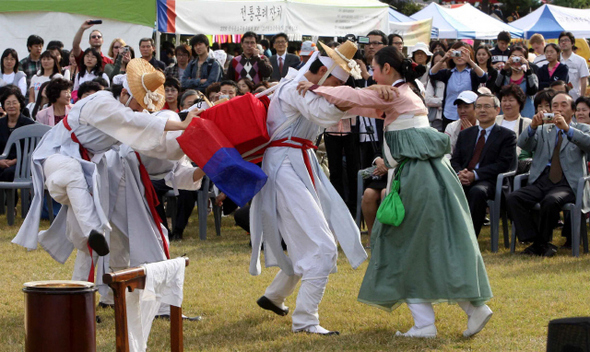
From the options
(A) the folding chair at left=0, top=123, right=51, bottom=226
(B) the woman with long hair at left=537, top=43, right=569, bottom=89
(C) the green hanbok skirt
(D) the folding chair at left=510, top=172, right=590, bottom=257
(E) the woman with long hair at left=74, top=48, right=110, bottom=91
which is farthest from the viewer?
(E) the woman with long hair at left=74, top=48, right=110, bottom=91

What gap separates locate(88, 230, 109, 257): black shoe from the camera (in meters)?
4.64

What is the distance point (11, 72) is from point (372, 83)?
545 centimetres

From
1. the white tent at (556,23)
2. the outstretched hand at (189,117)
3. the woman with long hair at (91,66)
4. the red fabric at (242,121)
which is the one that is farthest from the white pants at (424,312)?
the white tent at (556,23)

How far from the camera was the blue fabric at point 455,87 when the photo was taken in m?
9.51

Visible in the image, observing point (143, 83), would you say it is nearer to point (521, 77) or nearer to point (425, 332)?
point (425, 332)

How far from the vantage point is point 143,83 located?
16.5 feet

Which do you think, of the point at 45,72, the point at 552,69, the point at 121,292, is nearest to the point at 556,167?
the point at 552,69

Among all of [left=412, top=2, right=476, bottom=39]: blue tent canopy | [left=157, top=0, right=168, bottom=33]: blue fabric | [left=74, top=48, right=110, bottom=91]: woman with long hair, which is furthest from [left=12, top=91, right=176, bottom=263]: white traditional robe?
[left=412, top=2, right=476, bottom=39]: blue tent canopy

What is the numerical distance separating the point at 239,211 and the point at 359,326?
3243 mm

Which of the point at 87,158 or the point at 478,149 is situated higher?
the point at 87,158

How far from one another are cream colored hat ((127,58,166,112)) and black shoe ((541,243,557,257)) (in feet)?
13.3

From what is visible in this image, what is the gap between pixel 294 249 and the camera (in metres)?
4.79

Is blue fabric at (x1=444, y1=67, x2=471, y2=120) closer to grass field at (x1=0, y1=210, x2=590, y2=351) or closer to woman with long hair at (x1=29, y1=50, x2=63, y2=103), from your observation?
grass field at (x1=0, y1=210, x2=590, y2=351)

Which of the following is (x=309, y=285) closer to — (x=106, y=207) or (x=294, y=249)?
(x=294, y=249)
